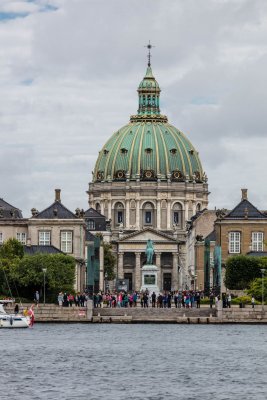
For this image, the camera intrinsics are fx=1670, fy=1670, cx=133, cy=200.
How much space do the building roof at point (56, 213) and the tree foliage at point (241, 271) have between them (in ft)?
65.3

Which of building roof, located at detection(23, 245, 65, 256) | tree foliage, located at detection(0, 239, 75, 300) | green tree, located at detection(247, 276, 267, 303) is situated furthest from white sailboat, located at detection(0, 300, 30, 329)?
building roof, located at detection(23, 245, 65, 256)

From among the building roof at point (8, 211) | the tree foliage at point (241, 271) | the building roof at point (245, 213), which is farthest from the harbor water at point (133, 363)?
the building roof at point (8, 211)

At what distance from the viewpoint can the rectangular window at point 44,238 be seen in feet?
522

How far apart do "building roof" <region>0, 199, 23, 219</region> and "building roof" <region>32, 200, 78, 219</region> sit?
6666 mm

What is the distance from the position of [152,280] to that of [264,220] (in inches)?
650

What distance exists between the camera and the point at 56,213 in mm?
160500

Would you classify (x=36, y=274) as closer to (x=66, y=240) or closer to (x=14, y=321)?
(x=14, y=321)

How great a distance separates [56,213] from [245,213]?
1825 cm

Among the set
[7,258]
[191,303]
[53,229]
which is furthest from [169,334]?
[53,229]

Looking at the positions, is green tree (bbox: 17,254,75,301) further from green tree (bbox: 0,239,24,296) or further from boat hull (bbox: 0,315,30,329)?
boat hull (bbox: 0,315,30,329)

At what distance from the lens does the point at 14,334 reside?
97562 mm

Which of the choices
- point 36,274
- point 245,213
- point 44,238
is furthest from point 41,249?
point 36,274

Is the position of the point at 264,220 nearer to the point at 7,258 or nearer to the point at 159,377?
the point at 7,258

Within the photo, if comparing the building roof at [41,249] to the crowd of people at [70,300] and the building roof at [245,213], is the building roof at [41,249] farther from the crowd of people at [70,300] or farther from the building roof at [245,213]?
the crowd of people at [70,300]
